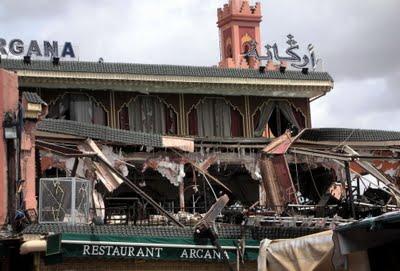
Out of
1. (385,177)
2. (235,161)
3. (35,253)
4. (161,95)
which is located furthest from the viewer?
(161,95)

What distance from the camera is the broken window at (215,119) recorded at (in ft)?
92.1

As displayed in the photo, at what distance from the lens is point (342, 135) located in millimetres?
26375

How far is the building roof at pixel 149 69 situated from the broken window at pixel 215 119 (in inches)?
45.8

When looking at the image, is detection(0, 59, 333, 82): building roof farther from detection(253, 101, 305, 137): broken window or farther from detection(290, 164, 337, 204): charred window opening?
detection(290, 164, 337, 204): charred window opening

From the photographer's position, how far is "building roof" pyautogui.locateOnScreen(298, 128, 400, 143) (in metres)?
25.9

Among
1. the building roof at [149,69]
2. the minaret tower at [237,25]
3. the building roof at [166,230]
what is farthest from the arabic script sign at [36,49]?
the minaret tower at [237,25]

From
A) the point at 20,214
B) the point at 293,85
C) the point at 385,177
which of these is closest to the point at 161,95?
the point at 293,85

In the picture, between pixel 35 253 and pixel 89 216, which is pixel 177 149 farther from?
pixel 35 253

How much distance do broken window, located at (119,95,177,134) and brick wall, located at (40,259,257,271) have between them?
9.53 meters

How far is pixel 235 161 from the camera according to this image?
83.6ft

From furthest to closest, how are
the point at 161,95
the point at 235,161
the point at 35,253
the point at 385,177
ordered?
the point at 161,95 < the point at 235,161 < the point at 385,177 < the point at 35,253

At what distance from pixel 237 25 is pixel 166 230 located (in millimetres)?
39640

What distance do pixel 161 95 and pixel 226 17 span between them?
30.7m

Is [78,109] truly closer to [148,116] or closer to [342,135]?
[148,116]
